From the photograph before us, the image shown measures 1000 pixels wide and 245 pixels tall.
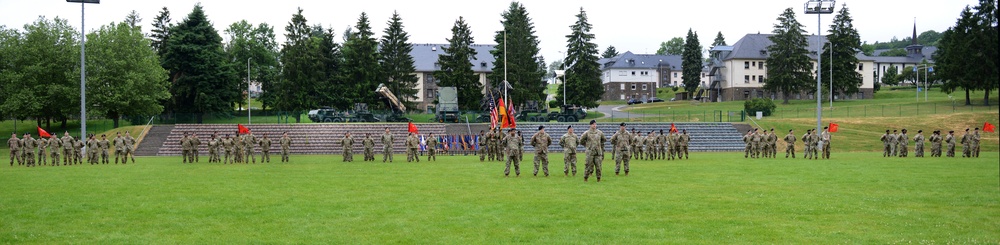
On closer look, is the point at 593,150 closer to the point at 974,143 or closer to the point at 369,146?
the point at 369,146

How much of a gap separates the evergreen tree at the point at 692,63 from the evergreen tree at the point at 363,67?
52.4 m

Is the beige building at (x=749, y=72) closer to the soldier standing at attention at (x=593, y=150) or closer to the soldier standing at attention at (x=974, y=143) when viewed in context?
the soldier standing at attention at (x=974, y=143)

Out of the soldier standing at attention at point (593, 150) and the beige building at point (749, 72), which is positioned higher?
the beige building at point (749, 72)

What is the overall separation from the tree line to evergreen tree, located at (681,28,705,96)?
34.0 metres

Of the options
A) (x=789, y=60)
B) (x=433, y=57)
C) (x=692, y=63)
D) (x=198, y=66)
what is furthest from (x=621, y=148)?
(x=692, y=63)

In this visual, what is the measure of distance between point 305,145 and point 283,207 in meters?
35.4

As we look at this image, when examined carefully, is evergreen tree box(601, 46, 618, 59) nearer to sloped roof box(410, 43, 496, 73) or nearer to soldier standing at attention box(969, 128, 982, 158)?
sloped roof box(410, 43, 496, 73)

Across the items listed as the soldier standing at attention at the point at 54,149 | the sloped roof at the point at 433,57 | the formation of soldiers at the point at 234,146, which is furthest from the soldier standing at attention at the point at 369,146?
the sloped roof at the point at 433,57

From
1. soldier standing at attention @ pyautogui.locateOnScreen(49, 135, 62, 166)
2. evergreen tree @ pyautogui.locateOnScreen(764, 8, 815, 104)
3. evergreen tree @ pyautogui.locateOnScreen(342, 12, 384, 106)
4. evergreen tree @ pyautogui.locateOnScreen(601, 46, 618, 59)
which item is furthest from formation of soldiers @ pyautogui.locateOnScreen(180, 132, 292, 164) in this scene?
evergreen tree @ pyautogui.locateOnScreen(601, 46, 618, 59)

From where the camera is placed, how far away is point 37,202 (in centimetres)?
1641

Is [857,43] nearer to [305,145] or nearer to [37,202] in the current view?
[305,145]

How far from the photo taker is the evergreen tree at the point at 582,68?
258 ft

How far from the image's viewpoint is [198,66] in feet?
235

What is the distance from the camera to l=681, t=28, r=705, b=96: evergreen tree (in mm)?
111781
